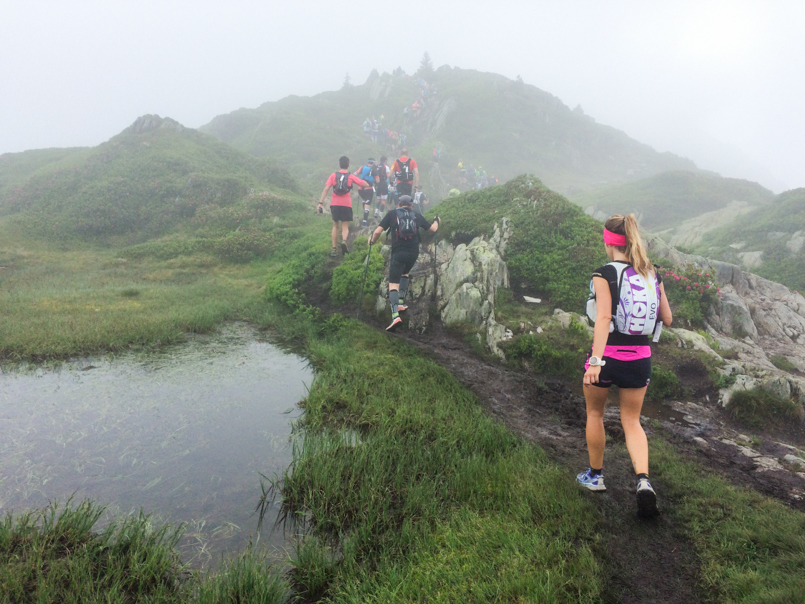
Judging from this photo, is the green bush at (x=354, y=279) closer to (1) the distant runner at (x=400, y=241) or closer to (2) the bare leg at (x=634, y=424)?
(1) the distant runner at (x=400, y=241)

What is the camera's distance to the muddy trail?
11.8ft

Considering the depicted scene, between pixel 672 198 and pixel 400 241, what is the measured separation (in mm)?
43779

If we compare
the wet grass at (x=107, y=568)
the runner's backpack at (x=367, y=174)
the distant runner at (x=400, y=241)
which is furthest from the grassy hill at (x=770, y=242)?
the wet grass at (x=107, y=568)

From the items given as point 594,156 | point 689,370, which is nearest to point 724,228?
point 689,370

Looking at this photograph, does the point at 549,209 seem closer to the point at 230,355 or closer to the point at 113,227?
the point at 230,355

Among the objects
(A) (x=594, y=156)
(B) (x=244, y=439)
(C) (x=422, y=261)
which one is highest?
(A) (x=594, y=156)

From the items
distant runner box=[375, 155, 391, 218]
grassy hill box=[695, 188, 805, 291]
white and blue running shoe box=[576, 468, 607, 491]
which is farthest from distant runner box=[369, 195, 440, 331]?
grassy hill box=[695, 188, 805, 291]

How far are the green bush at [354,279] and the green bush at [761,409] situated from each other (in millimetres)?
8469

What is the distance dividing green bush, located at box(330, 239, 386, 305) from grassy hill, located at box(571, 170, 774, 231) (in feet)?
113

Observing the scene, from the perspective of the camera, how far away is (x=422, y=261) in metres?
13.1

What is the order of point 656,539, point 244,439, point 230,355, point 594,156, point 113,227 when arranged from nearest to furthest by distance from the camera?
point 656,539, point 244,439, point 230,355, point 113,227, point 594,156

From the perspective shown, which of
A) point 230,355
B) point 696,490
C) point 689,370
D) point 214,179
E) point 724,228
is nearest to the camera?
point 696,490

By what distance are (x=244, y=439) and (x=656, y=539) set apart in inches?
205

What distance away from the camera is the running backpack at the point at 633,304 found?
4.37 m
